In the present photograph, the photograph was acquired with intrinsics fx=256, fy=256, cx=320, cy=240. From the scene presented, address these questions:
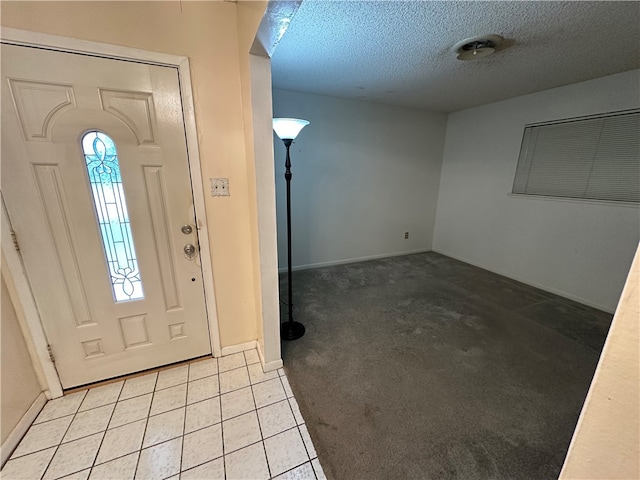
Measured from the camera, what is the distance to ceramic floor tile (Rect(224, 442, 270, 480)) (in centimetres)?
124

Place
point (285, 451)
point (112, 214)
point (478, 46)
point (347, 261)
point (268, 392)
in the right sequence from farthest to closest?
point (347, 261) < point (478, 46) < point (268, 392) < point (112, 214) < point (285, 451)

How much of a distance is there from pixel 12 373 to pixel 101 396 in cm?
47

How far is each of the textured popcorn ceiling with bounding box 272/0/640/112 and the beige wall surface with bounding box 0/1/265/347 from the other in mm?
560

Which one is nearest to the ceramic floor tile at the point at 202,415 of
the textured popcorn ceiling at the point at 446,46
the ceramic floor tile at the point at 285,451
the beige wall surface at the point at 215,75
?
the ceramic floor tile at the point at 285,451

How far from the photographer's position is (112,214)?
1.57 metres

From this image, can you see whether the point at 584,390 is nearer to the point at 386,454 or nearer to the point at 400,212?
the point at 386,454

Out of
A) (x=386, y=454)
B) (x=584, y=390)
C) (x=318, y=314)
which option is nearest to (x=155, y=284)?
(x=318, y=314)

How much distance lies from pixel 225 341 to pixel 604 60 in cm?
397

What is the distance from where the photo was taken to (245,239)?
1.92 meters

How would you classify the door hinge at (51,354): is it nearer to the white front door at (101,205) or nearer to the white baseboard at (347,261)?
the white front door at (101,205)

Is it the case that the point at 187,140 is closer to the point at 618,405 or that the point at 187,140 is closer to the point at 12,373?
the point at 12,373

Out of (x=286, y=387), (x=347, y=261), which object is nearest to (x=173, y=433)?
(x=286, y=387)

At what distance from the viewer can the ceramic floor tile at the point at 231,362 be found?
6.32ft

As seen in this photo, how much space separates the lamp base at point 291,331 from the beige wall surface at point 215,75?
0.28 m
